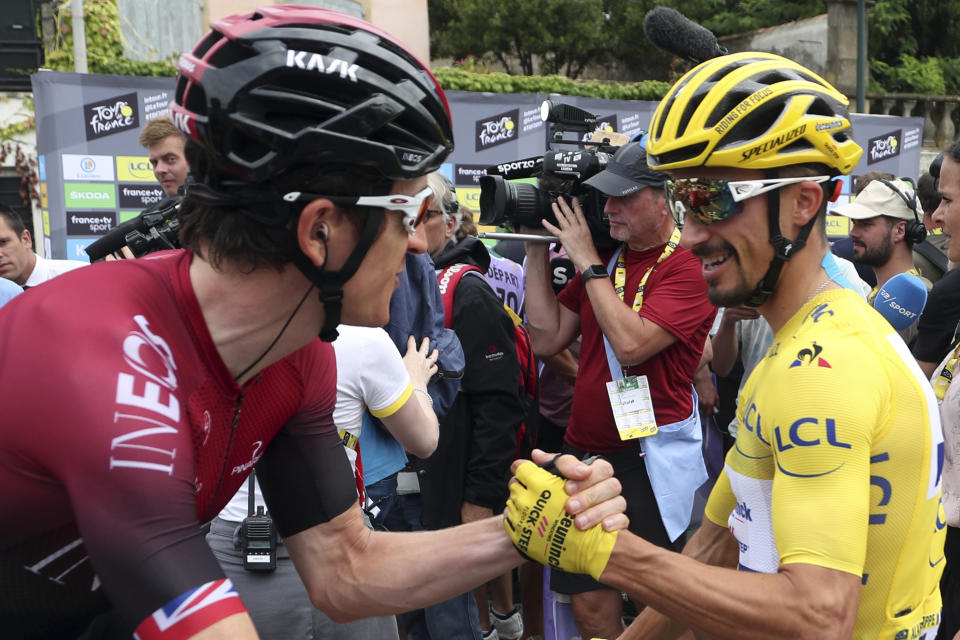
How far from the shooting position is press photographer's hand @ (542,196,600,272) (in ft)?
15.0

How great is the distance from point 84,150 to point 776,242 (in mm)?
7670

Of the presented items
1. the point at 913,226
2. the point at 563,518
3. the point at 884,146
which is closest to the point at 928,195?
the point at 913,226

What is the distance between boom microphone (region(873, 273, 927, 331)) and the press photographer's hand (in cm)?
137

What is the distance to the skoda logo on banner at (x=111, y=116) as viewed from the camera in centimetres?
843

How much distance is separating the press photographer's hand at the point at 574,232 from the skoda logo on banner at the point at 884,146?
8.58 m

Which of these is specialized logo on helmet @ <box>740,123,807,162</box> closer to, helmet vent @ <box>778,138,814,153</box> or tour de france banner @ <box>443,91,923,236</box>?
helmet vent @ <box>778,138,814,153</box>

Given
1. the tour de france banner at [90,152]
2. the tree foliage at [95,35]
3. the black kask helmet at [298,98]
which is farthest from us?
the tree foliage at [95,35]

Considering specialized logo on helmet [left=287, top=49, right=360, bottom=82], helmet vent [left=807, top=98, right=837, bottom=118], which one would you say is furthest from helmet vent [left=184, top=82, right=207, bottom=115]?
helmet vent [left=807, top=98, right=837, bottom=118]

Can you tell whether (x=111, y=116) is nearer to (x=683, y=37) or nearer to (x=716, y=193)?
(x=683, y=37)

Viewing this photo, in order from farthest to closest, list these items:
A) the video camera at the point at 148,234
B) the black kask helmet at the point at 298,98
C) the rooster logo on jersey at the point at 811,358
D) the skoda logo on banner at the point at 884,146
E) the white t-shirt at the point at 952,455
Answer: the skoda logo on banner at the point at 884,146
the video camera at the point at 148,234
the white t-shirt at the point at 952,455
the rooster logo on jersey at the point at 811,358
the black kask helmet at the point at 298,98

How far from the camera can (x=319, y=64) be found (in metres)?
1.82

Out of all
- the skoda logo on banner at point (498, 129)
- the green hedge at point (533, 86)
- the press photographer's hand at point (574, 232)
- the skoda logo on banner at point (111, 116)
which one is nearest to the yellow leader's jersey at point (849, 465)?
the press photographer's hand at point (574, 232)

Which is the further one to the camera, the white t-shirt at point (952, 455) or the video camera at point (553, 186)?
the video camera at point (553, 186)

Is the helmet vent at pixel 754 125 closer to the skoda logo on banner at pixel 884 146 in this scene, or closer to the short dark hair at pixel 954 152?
the short dark hair at pixel 954 152
